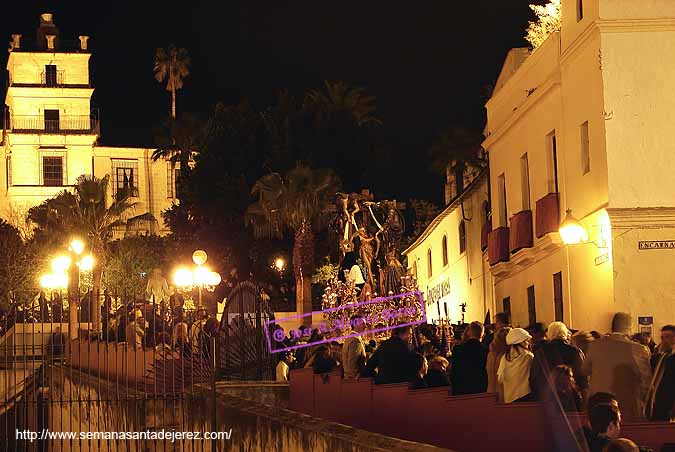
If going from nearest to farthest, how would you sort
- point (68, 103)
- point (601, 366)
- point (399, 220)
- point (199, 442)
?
point (601, 366)
point (199, 442)
point (399, 220)
point (68, 103)

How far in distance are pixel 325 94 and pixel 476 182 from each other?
14.1m

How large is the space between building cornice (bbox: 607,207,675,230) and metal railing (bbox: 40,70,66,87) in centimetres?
6620

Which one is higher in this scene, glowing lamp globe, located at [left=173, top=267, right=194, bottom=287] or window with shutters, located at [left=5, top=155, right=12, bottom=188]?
window with shutters, located at [left=5, top=155, right=12, bottom=188]

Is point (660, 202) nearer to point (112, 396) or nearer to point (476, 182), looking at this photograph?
point (112, 396)

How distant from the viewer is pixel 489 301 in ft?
124

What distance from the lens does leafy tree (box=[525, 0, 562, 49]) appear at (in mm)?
27297

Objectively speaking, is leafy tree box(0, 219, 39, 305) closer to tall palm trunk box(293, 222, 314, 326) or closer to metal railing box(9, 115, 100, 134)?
tall palm trunk box(293, 222, 314, 326)

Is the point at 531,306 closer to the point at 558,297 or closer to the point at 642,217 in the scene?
the point at 558,297

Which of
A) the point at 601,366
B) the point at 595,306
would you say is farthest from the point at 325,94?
the point at 601,366

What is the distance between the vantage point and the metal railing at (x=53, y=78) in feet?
273

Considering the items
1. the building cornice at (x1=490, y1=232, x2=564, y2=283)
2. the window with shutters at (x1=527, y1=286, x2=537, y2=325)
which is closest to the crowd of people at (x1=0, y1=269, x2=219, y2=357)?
the building cornice at (x1=490, y1=232, x2=564, y2=283)

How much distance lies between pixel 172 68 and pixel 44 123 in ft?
46.6

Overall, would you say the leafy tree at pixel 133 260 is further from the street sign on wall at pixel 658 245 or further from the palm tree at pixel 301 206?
the street sign on wall at pixel 658 245

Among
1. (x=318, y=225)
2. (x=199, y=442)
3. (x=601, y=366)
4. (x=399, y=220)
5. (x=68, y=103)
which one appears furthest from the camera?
(x=68, y=103)
